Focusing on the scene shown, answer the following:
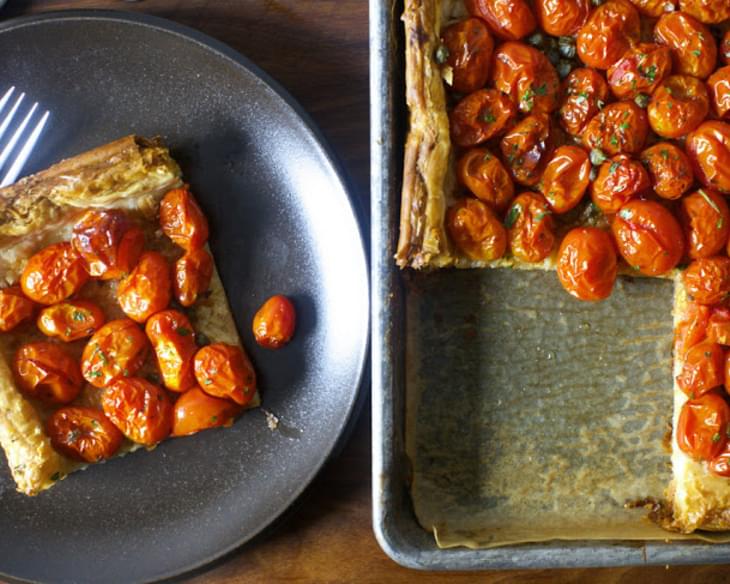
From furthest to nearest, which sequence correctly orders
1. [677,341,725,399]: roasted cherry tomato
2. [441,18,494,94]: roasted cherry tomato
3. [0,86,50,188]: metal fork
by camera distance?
1. [0,86,50,188]: metal fork
2. [677,341,725,399]: roasted cherry tomato
3. [441,18,494,94]: roasted cherry tomato

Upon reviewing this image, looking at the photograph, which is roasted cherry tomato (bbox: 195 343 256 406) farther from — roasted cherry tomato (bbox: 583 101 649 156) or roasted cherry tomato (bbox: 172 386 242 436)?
roasted cherry tomato (bbox: 583 101 649 156)

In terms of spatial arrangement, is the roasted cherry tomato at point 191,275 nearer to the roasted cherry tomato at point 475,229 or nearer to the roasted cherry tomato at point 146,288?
the roasted cherry tomato at point 146,288

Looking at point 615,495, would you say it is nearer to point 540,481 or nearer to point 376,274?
point 540,481

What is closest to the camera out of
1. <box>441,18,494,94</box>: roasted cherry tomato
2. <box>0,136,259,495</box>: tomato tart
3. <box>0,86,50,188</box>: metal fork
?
<box>441,18,494,94</box>: roasted cherry tomato

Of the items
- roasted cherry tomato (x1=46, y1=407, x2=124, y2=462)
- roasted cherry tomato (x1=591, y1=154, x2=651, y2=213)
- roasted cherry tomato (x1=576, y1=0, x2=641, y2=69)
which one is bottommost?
roasted cherry tomato (x1=46, y1=407, x2=124, y2=462)

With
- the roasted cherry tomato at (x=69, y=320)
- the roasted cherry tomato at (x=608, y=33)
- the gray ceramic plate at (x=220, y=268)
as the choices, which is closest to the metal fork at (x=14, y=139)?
the gray ceramic plate at (x=220, y=268)

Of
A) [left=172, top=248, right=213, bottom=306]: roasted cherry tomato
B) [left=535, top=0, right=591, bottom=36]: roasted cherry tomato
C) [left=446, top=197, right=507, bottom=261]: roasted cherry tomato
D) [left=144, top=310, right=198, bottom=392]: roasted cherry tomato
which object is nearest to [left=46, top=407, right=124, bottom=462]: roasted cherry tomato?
[left=144, top=310, right=198, bottom=392]: roasted cherry tomato
